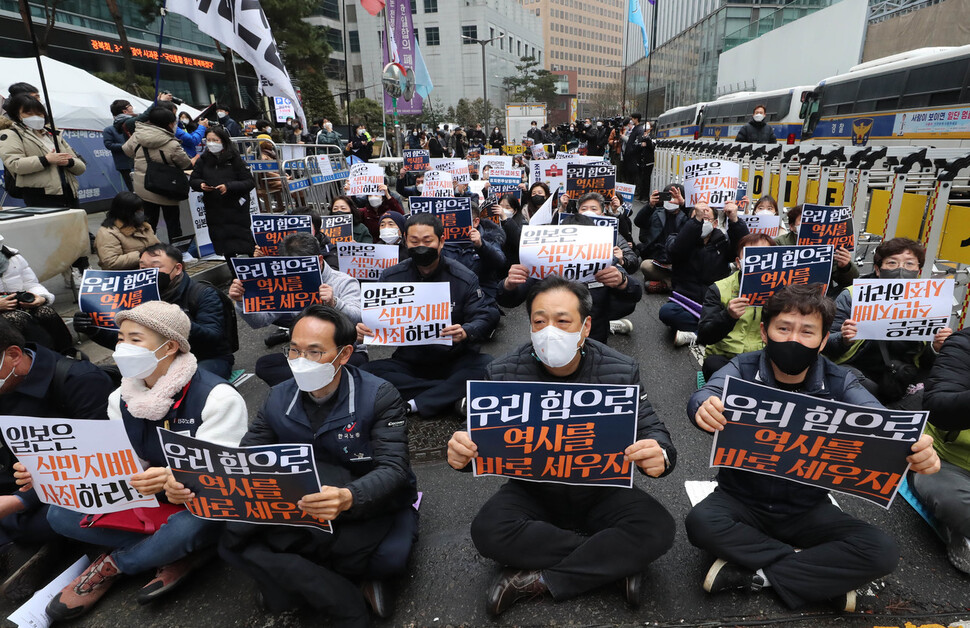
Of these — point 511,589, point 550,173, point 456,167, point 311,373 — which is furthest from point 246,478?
point 456,167

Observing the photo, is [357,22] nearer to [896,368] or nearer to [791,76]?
[791,76]

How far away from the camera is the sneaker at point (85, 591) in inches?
107

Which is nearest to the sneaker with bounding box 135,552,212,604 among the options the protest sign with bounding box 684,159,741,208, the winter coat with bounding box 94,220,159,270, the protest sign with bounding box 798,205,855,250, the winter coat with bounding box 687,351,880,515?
the winter coat with bounding box 687,351,880,515

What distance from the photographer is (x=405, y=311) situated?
419 centimetres

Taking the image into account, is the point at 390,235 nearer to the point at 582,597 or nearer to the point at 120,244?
the point at 120,244

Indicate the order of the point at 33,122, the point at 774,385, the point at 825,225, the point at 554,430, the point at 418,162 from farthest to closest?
the point at 418,162, the point at 33,122, the point at 825,225, the point at 774,385, the point at 554,430

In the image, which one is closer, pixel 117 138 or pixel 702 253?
pixel 702 253

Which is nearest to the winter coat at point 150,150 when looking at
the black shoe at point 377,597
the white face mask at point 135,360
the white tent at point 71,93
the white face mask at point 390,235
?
the white face mask at point 390,235

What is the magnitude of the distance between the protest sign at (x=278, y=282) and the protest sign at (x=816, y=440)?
332 centimetres

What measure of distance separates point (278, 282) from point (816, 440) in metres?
3.84

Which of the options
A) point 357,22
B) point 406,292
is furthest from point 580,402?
point 357,22

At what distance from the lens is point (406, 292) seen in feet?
13.7

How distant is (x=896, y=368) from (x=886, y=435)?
7.42ft

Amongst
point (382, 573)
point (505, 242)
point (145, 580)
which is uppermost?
point (505, 242)
